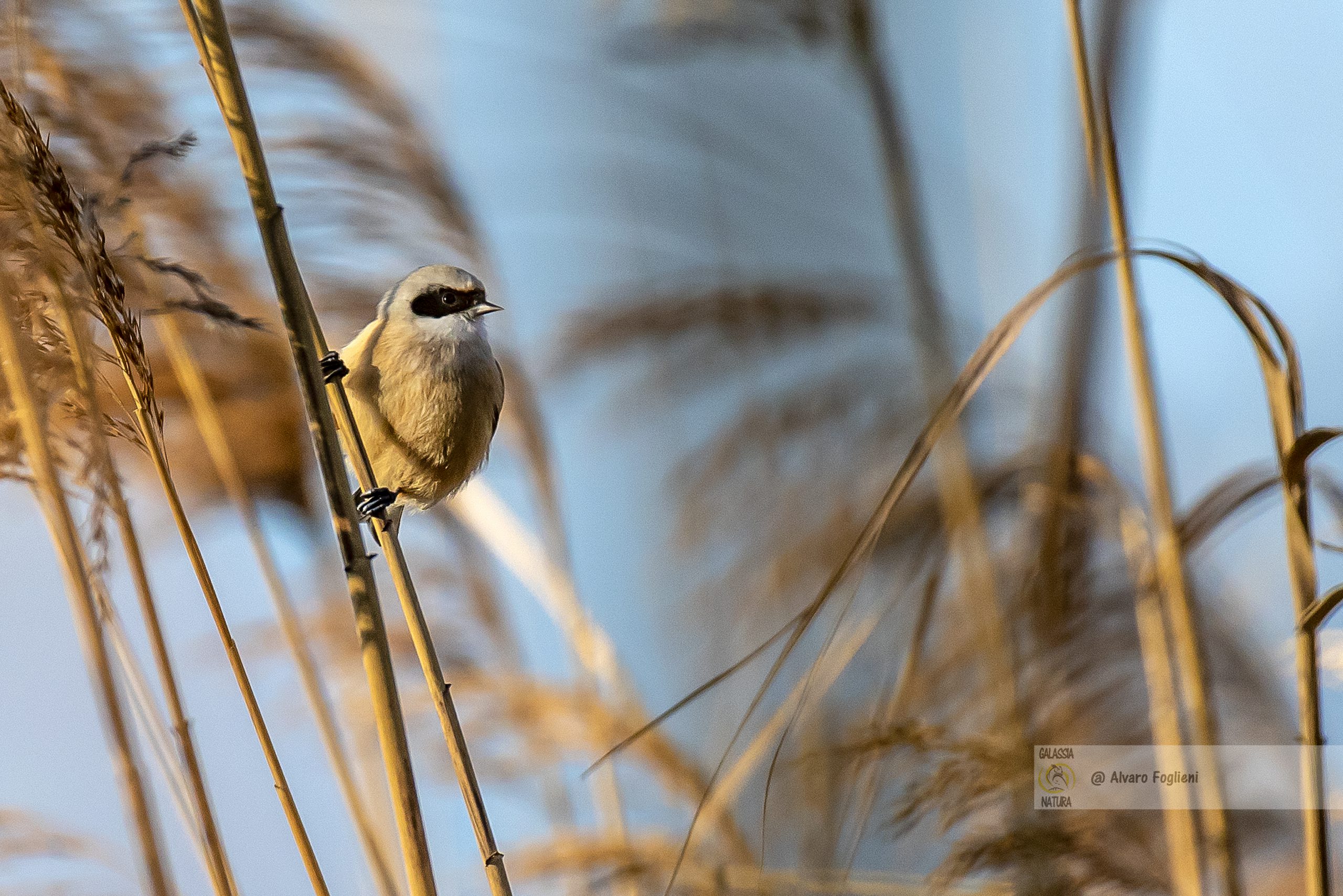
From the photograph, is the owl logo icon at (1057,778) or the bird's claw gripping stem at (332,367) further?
the owl logo icon at (1057,778)

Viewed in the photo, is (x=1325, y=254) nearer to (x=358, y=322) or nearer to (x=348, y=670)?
(x=358, y=322)

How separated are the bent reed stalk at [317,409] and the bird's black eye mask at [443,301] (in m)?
0.35

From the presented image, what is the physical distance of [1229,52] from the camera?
1.08 meters

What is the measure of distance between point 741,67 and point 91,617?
1085 mm

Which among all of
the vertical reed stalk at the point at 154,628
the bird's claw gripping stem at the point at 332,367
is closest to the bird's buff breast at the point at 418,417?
the bird's claw gripping stem at the point at 332,367

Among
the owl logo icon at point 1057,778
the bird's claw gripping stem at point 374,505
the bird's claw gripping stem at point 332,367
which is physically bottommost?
the owl logo icon at point 1057,778

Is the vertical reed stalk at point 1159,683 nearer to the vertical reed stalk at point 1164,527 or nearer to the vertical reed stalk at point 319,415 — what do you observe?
the vertical reed stalk at point 1164,527

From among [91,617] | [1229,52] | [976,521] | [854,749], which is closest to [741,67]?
[1229,52]

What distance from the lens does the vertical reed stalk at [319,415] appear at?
54 centimetres

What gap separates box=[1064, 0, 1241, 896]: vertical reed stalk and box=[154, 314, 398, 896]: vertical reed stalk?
732mm

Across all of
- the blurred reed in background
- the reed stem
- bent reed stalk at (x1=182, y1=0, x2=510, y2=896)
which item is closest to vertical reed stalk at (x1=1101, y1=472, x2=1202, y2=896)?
the blurred reed in background

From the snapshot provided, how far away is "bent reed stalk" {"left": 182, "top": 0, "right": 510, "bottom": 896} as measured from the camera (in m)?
0.54

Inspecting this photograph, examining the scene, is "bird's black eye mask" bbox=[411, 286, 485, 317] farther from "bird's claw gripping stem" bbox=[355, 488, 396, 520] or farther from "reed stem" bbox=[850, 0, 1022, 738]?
"reed stem" bbox=[850, 0, 1022, 738]

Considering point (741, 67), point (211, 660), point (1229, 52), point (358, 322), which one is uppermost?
point (741, 67)
